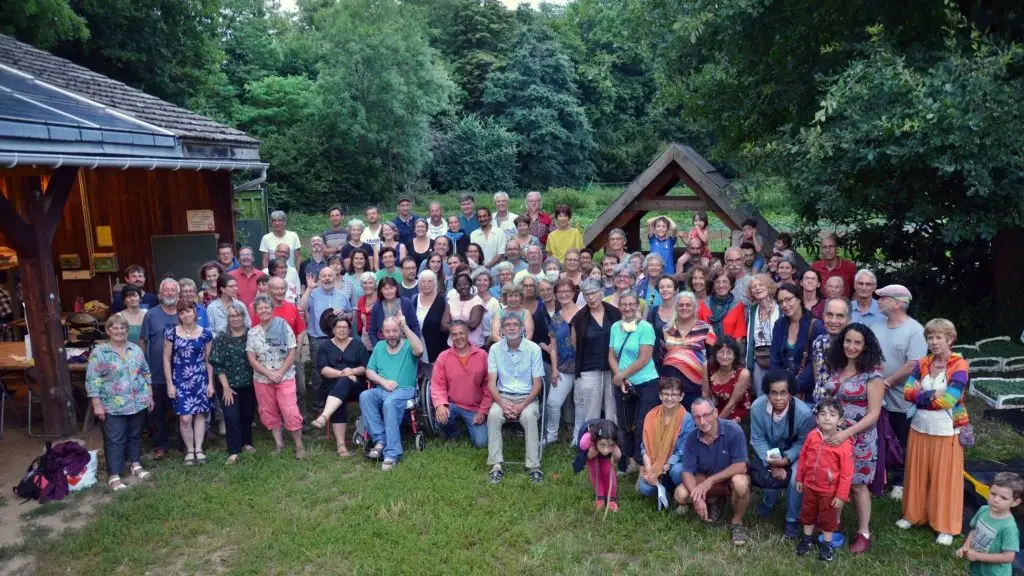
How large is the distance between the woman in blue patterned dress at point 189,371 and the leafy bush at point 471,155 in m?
30.9

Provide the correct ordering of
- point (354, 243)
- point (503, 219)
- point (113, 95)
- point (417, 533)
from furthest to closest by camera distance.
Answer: point (113, 95), point (503, 219), point (354, 243), point (417, 533)

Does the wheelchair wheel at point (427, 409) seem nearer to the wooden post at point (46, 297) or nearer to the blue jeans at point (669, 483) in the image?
the blue jeans at point (669, 483)

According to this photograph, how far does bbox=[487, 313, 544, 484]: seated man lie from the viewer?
639cm

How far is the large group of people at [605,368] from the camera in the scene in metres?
5.01

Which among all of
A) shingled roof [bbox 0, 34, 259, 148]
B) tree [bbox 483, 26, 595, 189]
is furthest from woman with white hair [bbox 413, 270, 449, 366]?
tree [bbox 483, 26, 595, 189]

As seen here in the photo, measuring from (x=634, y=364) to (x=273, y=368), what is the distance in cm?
337

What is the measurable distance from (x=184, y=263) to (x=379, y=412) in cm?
572

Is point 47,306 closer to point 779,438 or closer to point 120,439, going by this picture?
point 120,439

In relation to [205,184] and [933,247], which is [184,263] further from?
[933,247]

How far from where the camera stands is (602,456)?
5.62 meters

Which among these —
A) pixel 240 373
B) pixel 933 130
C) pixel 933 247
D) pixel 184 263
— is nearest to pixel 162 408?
pixel 240 373

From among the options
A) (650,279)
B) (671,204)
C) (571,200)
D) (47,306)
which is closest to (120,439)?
(47,306)

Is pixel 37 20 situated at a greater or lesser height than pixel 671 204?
greater

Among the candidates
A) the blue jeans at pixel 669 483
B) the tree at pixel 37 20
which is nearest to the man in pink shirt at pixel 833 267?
the blue jeans at pixel 669 483
